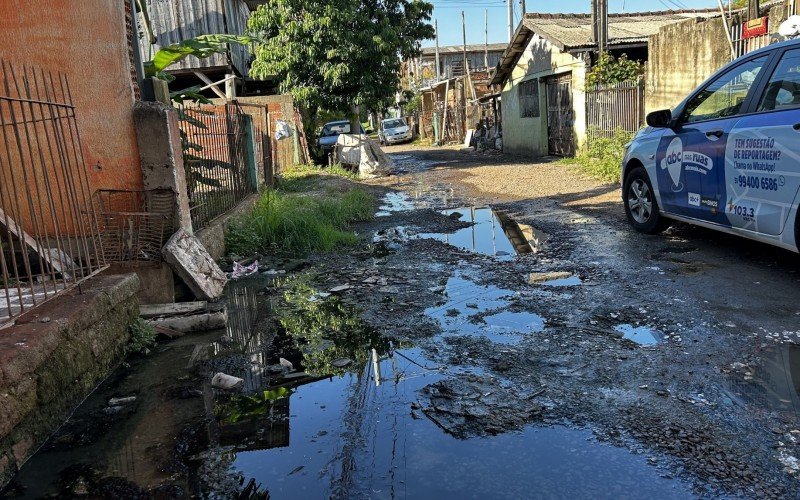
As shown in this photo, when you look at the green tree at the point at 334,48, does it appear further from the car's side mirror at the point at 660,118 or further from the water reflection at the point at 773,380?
the water reflection at the point at 773,380

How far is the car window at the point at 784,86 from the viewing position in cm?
482

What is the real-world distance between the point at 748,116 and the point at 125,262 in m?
5.37

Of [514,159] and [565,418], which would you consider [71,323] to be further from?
[514,159]

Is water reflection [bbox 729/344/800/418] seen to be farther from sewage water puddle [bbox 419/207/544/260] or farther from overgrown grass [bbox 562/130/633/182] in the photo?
overgrown grass [bbox 562/130/633/182]

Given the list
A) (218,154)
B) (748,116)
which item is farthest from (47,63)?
(748,116)

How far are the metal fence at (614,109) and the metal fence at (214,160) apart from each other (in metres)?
9.11

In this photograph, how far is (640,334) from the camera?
161 inches

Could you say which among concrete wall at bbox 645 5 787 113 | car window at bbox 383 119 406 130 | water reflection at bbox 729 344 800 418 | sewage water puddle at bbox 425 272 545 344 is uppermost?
concrete wall at bbox 645 5 787 113

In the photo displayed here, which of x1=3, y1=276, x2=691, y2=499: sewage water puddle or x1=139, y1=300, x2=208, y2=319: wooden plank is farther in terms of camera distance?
x1=139, y1=300, x2=208, y2=319: wooden plank

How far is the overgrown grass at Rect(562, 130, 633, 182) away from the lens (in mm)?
12822

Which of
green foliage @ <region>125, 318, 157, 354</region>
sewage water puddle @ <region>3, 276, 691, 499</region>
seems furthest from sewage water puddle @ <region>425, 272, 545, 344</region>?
green foliage @ <region>125, 318, 157, 354</region>

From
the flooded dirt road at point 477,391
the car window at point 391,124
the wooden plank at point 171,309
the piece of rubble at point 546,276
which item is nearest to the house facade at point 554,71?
the flooded dirt road at point 477,391

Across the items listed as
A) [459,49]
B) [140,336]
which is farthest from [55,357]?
[459,49]

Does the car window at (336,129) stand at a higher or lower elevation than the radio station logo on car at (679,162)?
higher
